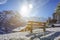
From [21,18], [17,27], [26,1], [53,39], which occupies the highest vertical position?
[26,1]

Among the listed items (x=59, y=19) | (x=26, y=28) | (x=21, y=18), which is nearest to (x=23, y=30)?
(x=26, y=28)

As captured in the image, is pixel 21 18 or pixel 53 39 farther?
pixel 21 18

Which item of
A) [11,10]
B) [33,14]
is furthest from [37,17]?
[11,10]

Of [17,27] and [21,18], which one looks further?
[17,27]

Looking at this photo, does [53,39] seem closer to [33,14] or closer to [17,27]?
[33,14]

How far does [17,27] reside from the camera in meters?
6.02

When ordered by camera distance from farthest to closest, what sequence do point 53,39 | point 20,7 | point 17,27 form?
point 17,27 → point 20,7 → point 53,39

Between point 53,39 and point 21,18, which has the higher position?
point 21,18

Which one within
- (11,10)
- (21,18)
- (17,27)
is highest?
(11,10)

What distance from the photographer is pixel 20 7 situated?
5.39 meters

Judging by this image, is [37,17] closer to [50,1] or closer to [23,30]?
[50,1]

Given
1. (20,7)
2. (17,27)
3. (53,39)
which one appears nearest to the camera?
(53,39)

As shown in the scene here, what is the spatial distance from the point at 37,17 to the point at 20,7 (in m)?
0.84

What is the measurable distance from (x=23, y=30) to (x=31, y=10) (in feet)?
4.47
